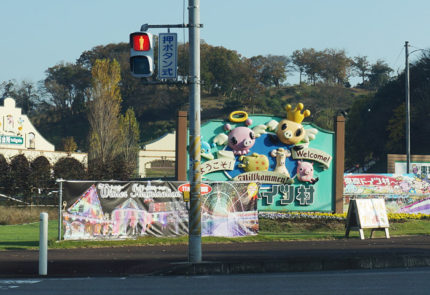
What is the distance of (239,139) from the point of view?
29.6 meters

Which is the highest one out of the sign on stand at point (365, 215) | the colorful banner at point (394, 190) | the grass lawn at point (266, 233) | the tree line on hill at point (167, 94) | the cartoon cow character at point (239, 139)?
the tree line on hill at point (167, 94)

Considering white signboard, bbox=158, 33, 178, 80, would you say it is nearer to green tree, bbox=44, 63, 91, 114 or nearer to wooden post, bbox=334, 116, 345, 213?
wooden post, bbox=334, 116, 345, 213

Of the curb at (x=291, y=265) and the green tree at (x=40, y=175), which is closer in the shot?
the curb at (x=291, y=265)

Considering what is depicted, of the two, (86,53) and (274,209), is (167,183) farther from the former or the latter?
(86,53)

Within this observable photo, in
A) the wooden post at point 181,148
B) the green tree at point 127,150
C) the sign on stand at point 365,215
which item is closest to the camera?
the sign on stand at point 365,215

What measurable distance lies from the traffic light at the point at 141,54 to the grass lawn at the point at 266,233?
7.94m

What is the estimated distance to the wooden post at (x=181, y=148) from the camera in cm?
2880

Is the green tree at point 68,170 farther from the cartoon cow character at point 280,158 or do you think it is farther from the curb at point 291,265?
the curb at point 291,265

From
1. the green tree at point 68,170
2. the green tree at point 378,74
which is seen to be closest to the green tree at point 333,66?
the green tree at point 378,74

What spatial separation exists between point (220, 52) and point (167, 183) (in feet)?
354

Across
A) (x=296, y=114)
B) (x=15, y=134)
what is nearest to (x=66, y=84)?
(x=15, y=134)

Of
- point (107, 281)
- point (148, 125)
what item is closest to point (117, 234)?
point (107, 281)

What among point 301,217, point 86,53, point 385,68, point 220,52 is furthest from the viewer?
point 385,68

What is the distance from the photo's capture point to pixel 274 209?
30438 mm
